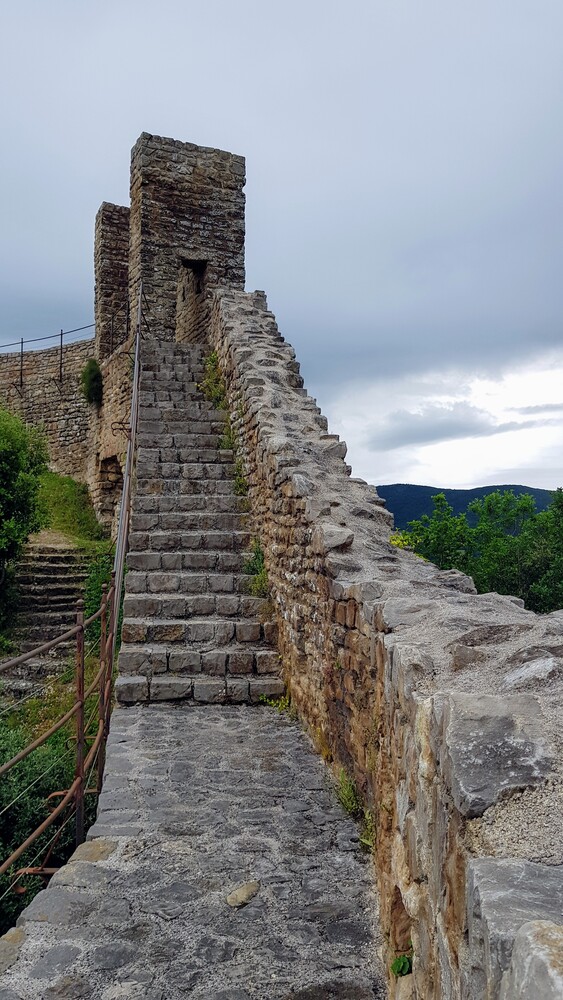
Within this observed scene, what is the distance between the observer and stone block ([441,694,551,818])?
1.66m

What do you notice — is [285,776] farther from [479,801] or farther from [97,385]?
[97,385]

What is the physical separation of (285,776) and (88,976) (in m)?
1.87

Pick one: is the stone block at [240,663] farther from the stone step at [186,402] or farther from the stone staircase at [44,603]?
the stone staircase at [44,603]

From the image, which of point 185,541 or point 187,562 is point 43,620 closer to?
point 185,541

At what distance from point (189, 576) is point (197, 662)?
110 centimetres

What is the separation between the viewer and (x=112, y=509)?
15.1 m

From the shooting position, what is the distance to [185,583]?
6746 mm

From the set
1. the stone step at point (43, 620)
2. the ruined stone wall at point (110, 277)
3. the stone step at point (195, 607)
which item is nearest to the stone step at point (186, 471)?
the stone step at point (195, 607)

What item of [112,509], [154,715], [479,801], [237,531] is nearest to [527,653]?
[479,801]

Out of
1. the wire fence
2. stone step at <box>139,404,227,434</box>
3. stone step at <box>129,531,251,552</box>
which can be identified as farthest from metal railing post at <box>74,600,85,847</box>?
stone step at <box>139,404,227,434</box>

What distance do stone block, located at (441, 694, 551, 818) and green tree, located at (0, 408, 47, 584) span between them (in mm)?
10204

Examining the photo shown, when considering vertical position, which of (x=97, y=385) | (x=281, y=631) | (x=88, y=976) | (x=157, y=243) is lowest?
(x=88, y=976)

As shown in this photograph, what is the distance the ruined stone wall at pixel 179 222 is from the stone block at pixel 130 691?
812 cm

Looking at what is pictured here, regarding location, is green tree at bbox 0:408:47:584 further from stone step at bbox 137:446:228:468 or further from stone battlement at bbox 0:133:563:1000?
stone step at bbox 137:446:228:468
